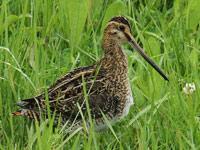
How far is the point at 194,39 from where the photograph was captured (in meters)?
5.47

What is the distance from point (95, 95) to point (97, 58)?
67cm

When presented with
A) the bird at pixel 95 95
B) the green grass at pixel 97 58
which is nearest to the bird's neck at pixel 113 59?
the bird at pixel 95 95

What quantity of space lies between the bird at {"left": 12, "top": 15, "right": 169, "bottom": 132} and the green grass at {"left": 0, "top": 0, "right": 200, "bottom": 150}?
0.11 m

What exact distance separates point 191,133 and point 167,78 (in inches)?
29.8

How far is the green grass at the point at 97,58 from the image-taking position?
397 cm

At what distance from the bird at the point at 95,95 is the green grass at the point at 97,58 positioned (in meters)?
0.11

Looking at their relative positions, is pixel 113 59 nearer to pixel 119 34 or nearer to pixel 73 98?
pixel 119 34

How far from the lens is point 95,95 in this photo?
4309 millimetres

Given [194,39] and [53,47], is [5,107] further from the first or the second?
[194,39]

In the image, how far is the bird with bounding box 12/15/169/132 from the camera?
424 cm

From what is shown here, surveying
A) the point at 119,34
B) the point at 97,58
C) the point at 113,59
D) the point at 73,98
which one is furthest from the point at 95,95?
the point at 97,58

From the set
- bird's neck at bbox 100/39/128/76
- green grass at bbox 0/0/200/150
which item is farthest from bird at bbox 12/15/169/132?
green grass at bbox 0/0/200/150

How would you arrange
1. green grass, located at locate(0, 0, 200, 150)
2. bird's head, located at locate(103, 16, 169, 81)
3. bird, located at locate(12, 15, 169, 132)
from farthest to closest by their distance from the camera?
1. bird's head, located at locate(103, 16, 169, 81)
2. bird, located at locate(12, 15, 169, 132)
3. green grass, located at locate(0, 0, 200, 150)

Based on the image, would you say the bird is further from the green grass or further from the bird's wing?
the green grass
